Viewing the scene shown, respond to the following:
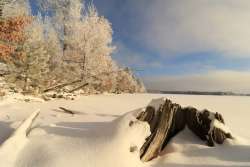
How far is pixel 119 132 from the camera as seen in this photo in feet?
14.5

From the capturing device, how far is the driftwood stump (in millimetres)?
4895

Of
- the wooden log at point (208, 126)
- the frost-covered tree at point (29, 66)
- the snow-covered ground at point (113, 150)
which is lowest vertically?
the snow-covered ground at point (113, 150)

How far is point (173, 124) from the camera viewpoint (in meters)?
5.37

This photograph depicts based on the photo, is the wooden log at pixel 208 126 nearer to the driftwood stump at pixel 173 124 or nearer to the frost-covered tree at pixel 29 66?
the driftwood stump at pixel 173 124

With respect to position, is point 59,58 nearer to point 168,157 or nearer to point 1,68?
point 1,68

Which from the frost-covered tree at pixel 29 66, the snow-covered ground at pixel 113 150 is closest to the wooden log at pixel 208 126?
the snow-covered ground at pixel 113 150

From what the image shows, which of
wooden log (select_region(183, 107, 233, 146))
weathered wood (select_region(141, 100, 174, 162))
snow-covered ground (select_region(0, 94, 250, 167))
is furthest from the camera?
wooden log (select_region(183, 107, 233, 146))

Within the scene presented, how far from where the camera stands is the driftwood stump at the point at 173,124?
4.89 meters

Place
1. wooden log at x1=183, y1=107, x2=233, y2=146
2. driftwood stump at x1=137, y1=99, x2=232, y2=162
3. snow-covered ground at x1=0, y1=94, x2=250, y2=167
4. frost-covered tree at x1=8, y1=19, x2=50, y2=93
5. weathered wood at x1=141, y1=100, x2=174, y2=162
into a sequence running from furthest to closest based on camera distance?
frost-covered tree at x1=8, y1=19, x2=50, y2=93, wooden log at x1=183, y1=107, x2=233, y2=146, driftwood stump at x1=137, y1=99, x2=232, y2=162, weathered wood at x1=141, y1=100, x2=174, y2=162, snow-covered ground at x1=0, y1=94, x2=250, y2=167

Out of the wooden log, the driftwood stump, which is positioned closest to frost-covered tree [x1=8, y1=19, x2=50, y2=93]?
the driftwood stump

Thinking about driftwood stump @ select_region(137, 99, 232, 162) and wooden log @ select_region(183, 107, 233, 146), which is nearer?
driftwood stump @ select_region(137, 99, 232, 162)

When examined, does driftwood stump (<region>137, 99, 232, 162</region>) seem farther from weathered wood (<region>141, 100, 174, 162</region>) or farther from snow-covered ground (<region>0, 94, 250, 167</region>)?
snow-covered ground (<region>0, 94, 250, 167</region>)

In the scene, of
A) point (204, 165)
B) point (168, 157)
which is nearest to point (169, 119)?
point (168, 157)

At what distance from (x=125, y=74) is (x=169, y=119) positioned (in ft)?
112
